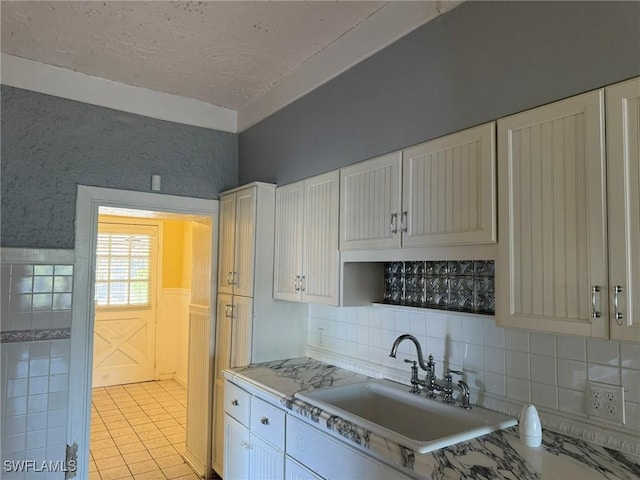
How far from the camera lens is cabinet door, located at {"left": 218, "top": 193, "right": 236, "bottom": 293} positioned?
3143 millimetres

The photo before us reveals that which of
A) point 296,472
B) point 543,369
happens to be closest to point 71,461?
point 296,472

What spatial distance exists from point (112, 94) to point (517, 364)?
3054mm

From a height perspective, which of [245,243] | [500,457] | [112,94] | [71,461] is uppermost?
[112,94]

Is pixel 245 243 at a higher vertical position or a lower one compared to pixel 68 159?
lower

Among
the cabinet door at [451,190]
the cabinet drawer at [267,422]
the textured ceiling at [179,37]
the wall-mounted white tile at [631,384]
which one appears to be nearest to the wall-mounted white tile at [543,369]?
the wall-mounted white tile at [631,384]

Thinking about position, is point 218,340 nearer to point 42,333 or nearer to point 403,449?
point 42,333

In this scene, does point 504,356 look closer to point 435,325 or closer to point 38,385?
point 435,325

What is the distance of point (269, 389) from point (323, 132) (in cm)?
156

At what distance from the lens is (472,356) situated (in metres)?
1.96

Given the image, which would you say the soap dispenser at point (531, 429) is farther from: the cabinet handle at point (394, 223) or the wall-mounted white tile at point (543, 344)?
the cabinet handle at point (394, 223)

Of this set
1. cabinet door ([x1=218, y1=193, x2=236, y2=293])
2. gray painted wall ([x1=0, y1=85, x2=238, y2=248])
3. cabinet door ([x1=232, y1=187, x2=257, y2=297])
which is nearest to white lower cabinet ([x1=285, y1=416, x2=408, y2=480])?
cabinet door ([x1=232, y1=187, x2=257, y2=297])

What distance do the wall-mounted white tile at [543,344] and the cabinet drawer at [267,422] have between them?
1.22 metres

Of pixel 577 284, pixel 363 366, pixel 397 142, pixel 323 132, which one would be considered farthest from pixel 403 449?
pixel 323 132

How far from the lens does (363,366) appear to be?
2.56 meters
